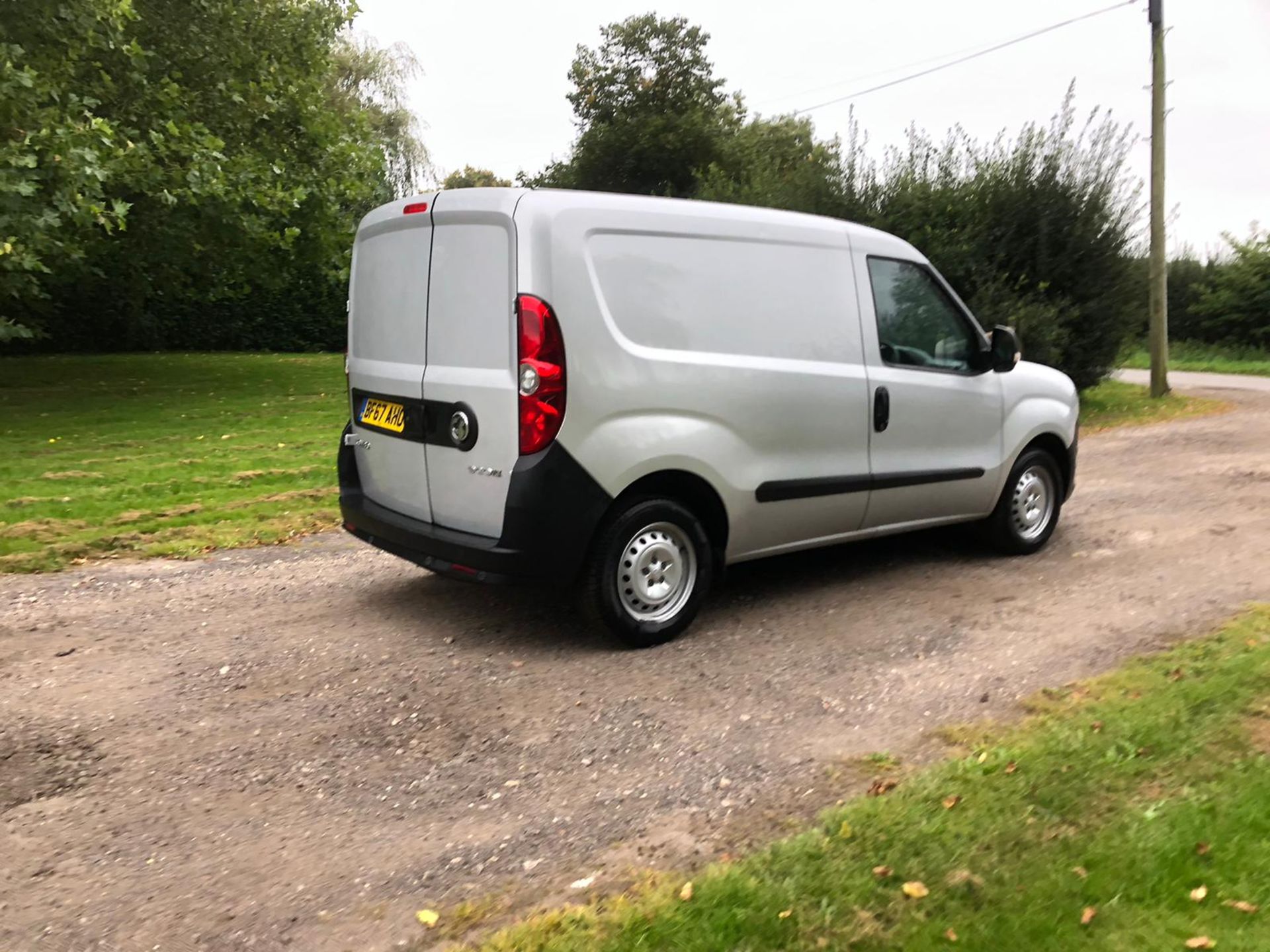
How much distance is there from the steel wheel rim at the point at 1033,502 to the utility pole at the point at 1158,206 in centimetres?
1136

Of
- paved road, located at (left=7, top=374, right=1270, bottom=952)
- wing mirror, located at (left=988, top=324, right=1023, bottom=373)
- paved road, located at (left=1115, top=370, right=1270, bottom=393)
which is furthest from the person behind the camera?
paved road, located at (left=1115, top=370, right=1270, bottom=393)

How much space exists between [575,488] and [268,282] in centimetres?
1717

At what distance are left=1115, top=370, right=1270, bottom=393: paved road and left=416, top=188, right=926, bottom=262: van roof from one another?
13.6m

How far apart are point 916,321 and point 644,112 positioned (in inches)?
1497

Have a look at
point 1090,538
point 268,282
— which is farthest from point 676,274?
point 268,282

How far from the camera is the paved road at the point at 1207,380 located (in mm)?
18969

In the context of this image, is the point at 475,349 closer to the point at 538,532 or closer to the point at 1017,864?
the point at 538,532

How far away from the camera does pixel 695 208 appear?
5020 mm

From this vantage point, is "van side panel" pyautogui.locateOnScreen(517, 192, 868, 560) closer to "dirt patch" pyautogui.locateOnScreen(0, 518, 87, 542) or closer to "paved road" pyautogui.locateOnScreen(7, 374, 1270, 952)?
"paved road" pyautogui.locateOnScreen(7, 374, 1270, 952)

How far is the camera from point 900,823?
316 centimetres

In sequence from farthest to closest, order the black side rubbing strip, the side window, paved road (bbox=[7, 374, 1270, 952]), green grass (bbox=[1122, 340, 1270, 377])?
green grass (bbox=[1122, 340, 1270, 377]) < the side window < the black side rubbing strip < paved road (bbox=[7, 374, 1270, 952])

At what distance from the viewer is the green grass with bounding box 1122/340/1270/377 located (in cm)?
2275

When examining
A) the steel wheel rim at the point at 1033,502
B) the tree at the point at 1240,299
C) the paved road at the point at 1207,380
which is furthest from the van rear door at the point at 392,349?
the tree at the point at 1240,299

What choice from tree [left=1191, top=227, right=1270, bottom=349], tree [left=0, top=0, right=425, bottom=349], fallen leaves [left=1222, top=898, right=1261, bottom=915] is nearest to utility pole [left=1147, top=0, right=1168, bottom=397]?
tree [left=1191, top=227, right=1270, bottom=349]
